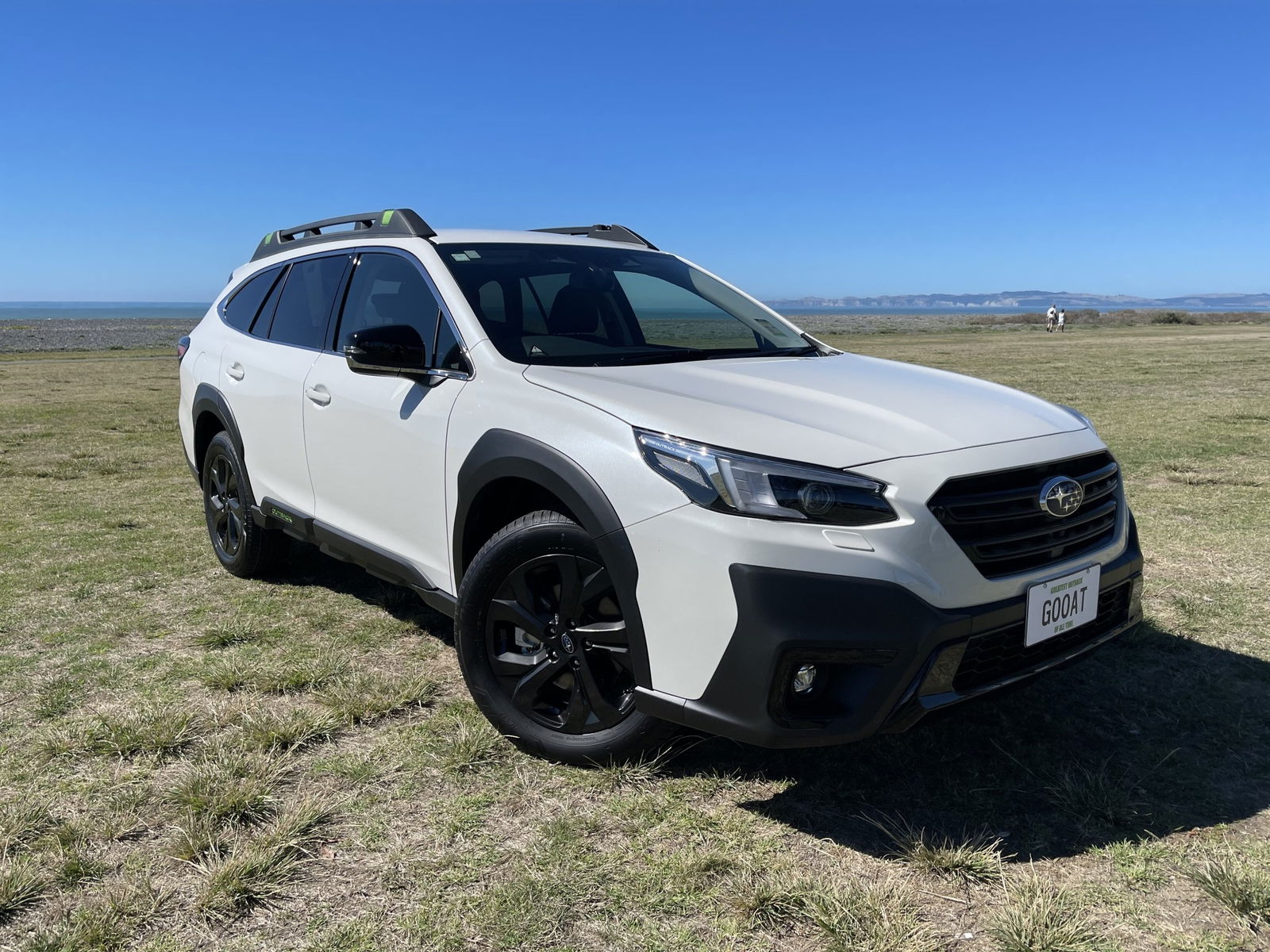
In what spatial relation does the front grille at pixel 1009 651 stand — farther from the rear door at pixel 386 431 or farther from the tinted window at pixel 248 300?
the tinted window at pixel 248 300

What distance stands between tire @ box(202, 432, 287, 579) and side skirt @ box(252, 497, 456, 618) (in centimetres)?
25

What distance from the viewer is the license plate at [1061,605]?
264 cm

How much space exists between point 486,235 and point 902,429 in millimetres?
2156

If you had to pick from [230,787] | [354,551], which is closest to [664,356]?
[354,551]

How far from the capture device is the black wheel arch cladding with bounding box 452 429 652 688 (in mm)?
2631

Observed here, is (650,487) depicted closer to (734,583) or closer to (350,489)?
(734,583)

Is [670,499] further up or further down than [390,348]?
further down

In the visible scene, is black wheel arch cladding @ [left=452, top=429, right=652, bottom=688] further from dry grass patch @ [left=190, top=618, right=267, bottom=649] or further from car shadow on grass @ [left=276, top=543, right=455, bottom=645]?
dry grass patch @ [left=190, top=618, right=267, bottom=649]

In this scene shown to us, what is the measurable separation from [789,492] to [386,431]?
5.78 ft

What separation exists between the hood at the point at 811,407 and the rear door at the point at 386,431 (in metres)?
0.53

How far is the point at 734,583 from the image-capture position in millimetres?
2412

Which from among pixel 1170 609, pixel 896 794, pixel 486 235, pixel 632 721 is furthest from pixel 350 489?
pixel 1170 609

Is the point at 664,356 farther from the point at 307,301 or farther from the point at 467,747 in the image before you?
the point at 307,301

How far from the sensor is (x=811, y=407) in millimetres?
2811
